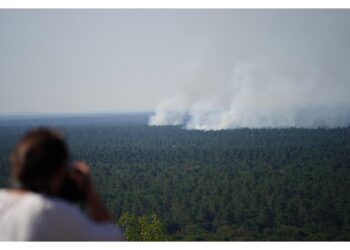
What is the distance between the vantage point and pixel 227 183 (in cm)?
1421

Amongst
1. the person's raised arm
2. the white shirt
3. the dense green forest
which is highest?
the dense green forest

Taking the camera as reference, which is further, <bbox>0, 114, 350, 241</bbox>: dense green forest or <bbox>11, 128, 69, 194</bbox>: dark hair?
<bbox>0, 114, 350, 241</bbox>: dense green forest

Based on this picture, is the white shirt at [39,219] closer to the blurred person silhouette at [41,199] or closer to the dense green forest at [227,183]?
the blurred person silhouette at [41,199]

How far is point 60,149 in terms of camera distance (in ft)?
2.64

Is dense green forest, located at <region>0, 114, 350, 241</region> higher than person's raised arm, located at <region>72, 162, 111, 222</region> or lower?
higher

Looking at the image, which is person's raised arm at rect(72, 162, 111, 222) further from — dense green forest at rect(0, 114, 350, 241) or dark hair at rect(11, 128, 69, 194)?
dense green forest at rect(0, 114, 350, 241)

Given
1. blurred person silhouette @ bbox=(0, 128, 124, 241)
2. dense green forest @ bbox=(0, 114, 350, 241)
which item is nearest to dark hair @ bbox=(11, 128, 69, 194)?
blurred person silhouette @ bbox=(0, 128, 124, 241)

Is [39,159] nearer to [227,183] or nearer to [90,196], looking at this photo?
[90,196]

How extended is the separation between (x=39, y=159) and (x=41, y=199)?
0.07m

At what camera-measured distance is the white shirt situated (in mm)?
778

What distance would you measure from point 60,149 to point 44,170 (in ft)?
0.15

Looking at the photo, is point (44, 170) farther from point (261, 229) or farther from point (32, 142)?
point (261, 229)

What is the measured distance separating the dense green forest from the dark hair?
9745 millimetres
